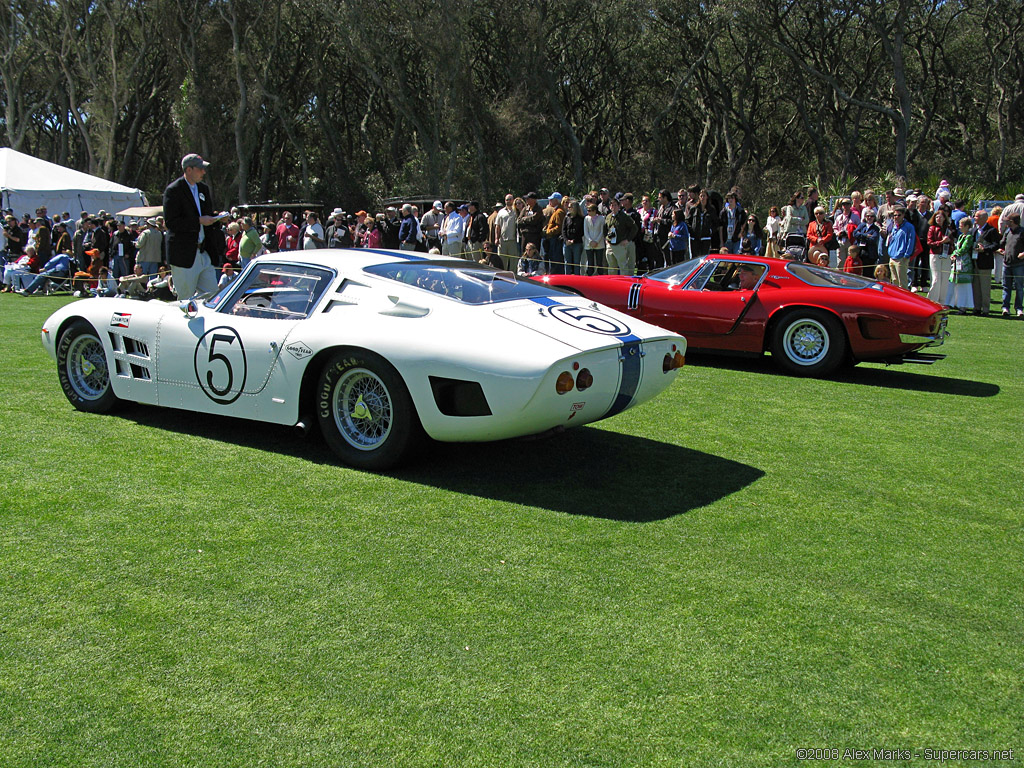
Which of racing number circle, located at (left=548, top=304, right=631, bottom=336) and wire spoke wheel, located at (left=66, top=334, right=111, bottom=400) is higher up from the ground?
racing number circle, located at (left=548, top=304, right=631, bottom=336)

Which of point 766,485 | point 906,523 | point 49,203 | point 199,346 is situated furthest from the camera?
point 49,203

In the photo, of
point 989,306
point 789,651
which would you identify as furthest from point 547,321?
point 989,306

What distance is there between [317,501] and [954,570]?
3.02 meters

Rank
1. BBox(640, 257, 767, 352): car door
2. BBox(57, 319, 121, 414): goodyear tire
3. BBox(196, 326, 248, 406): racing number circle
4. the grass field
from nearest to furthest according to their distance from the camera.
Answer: the grass field → BBox(196, 326, 248, 406): racing number circle → BBox(57, 319, 121, 414): goodyear tire → BBox(640, 257, 767, 352): car door

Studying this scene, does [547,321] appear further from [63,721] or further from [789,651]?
[63,721]

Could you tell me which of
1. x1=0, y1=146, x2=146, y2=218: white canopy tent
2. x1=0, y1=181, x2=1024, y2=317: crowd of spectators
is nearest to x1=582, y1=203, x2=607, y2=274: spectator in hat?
x1=0, y1=181, x2=1024, y2=317: crowd of spectators

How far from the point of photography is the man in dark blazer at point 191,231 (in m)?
8.49

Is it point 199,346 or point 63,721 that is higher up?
point 199,346

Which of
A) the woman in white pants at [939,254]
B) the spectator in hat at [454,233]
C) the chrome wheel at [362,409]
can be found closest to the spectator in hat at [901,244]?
the woman in white pants at [939,254]

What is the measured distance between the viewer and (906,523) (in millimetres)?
4695

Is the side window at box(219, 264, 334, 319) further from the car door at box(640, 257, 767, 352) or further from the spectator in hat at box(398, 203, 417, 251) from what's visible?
the spectator in hat at box(398, 203, 417, 251)

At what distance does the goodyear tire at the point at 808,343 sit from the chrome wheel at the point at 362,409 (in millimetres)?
5280

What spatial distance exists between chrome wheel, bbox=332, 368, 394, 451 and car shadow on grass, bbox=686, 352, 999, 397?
518 centimetres

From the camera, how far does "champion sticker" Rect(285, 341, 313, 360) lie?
5523mm
